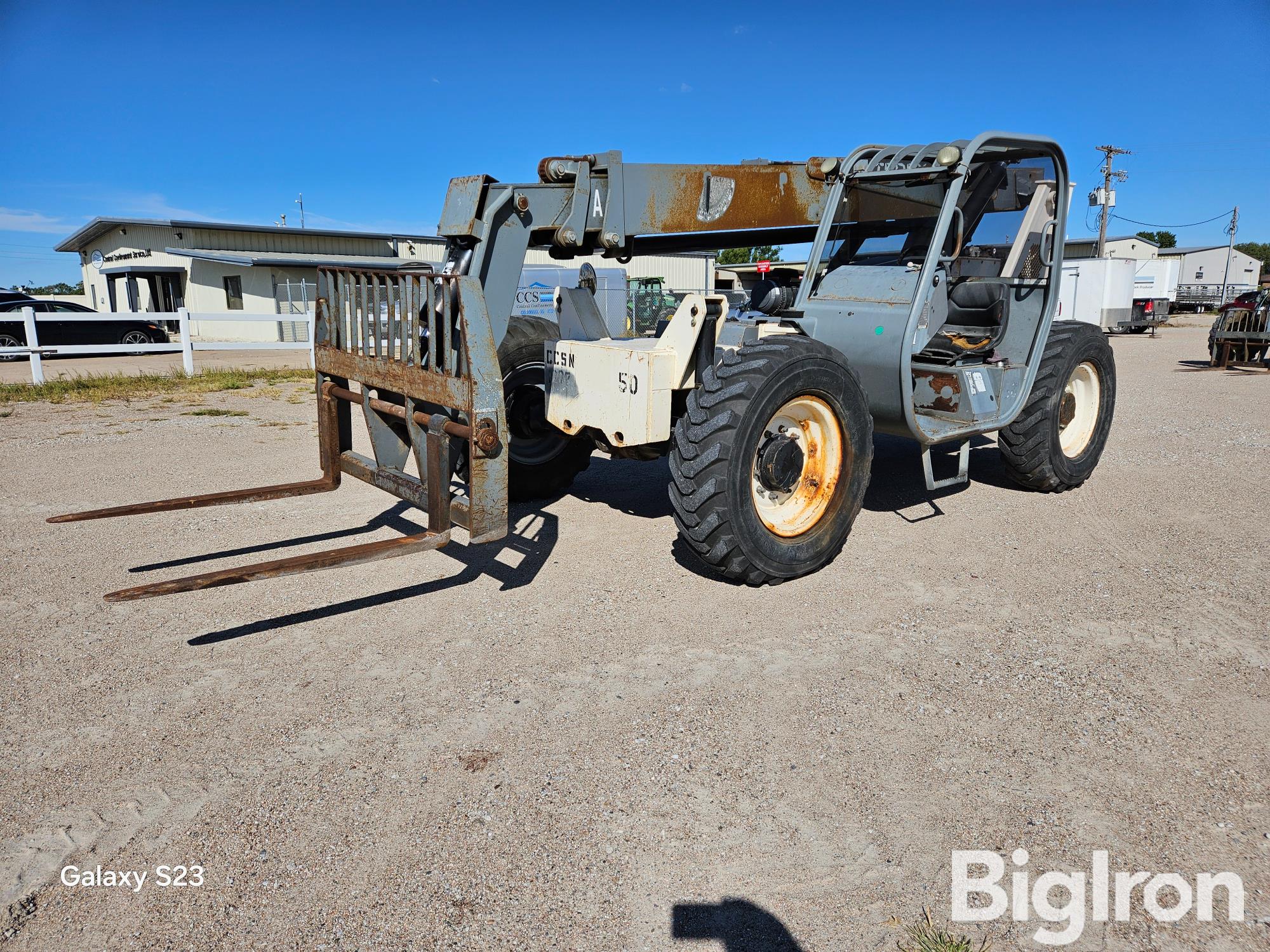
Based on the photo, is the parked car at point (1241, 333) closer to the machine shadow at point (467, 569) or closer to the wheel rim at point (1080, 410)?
the wheel rim at point (1080, 410)

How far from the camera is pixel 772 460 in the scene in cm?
484

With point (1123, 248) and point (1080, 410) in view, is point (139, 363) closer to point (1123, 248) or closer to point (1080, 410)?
point (1080, 410)

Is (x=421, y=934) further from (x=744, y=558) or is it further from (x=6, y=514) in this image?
(x=6, y=514)

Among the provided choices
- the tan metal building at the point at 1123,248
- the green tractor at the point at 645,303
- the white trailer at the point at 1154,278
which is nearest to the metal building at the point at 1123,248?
the tan metal building at the point at 1123,248

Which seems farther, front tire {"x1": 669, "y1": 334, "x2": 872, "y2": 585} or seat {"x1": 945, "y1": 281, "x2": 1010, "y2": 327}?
seat {"x1": 945, "y1": 281, "x2": 1010, "y2": 327}

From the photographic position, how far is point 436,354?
441 centimetres

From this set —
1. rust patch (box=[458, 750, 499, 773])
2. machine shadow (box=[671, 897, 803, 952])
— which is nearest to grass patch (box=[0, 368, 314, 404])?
rust patch (box=[458, 750, 499, 773])

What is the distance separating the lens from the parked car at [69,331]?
20.2m

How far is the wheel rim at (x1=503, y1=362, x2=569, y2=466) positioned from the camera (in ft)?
20.3

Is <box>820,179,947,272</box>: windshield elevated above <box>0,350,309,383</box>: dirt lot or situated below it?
above

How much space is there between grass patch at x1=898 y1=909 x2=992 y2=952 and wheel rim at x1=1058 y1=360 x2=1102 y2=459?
5.79 m

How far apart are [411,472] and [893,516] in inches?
165

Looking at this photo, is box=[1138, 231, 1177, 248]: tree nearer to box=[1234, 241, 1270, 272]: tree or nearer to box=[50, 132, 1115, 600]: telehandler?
box=[1234, 241, 1270, 272]: tree

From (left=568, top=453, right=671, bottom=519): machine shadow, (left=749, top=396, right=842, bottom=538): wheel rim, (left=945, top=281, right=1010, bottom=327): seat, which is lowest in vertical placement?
(left=568, top=453, right=671, bottom=519): machine shadow
